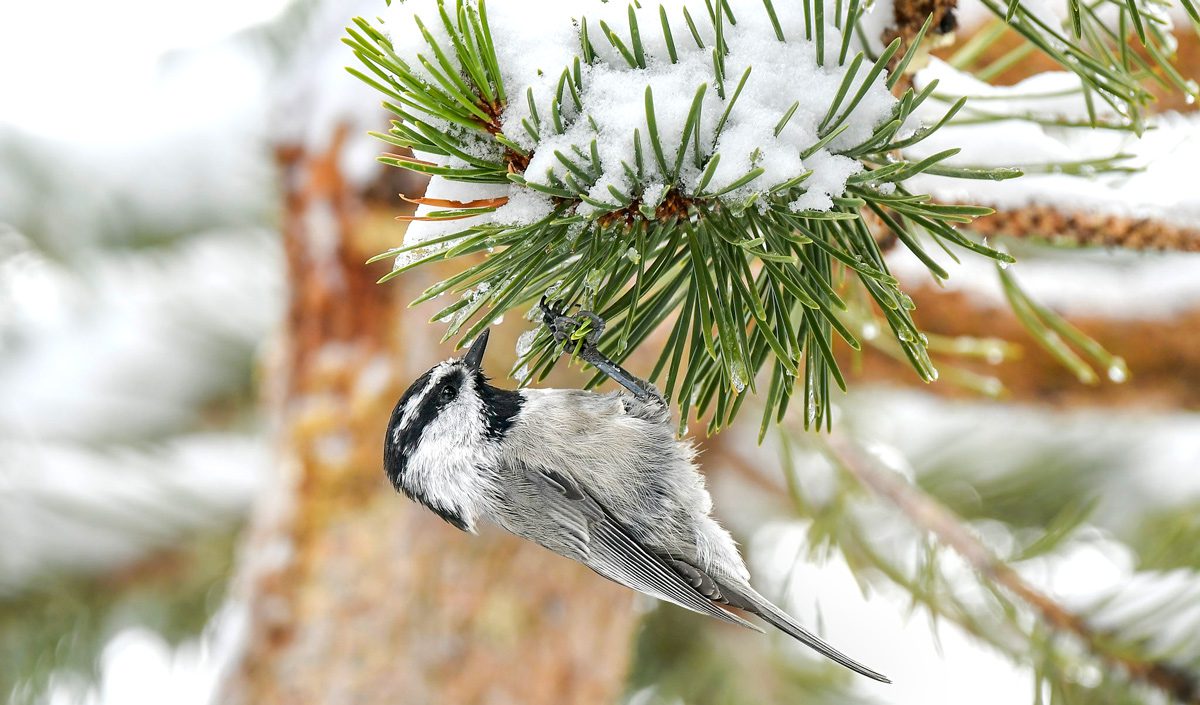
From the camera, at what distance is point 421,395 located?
1102 millimetres

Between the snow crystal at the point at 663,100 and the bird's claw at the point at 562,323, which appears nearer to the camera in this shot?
the snow crystal at the point at 663,100

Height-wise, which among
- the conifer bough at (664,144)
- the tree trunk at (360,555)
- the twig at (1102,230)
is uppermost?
the twig at (1102,230)

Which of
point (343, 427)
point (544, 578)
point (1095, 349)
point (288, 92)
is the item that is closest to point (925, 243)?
point (1095, 349)

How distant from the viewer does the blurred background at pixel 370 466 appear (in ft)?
4.39

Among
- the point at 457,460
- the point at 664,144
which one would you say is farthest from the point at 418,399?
the point at 664,144

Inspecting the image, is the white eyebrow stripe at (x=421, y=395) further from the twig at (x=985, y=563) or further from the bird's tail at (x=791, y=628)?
the twig at (x=985, y=563)

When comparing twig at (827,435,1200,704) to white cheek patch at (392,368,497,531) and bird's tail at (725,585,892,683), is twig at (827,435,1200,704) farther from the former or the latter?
white cheek patch at (392,368,497,531)

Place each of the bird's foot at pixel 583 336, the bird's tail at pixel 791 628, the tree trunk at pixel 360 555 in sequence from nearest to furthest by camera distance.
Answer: the bird's foot at pixel 583 336
the bird's tail at pixel 791 628
the tree trunk at pixel 360 555

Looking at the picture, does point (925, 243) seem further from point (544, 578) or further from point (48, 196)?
point (48, 196)

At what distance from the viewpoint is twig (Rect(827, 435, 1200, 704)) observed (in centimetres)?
112

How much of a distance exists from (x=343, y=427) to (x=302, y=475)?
111mm

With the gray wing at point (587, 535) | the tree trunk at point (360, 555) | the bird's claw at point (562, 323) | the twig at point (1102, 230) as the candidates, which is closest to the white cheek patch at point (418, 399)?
the gray wing at point (587, 535)

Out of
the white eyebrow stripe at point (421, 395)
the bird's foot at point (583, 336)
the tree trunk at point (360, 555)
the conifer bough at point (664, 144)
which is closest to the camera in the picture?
the conifer bough at point (664, 144)

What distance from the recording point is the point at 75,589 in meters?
2.30
